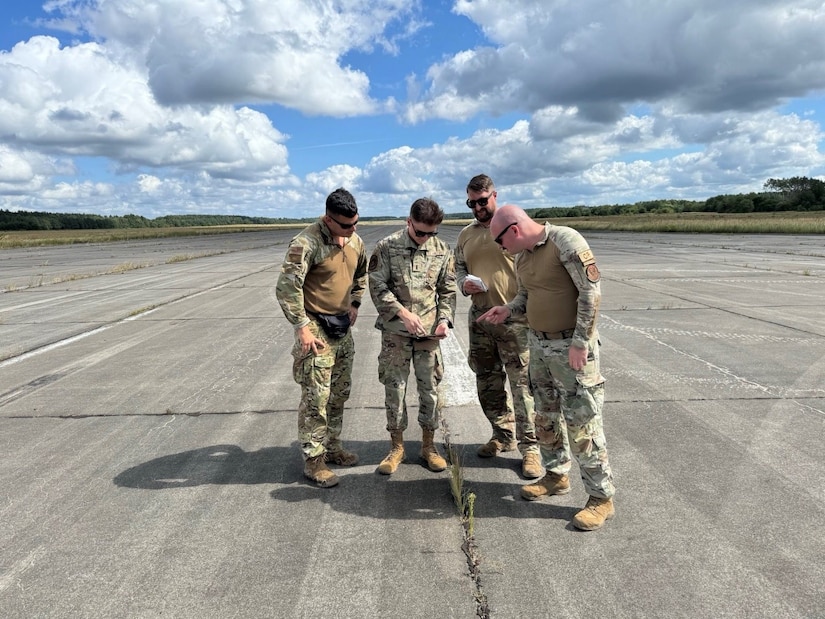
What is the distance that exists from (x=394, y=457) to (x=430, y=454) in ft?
0.89

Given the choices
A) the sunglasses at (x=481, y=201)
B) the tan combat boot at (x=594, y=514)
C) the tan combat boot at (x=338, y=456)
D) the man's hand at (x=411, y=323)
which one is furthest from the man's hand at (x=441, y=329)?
the tan combat boot at (x=594, y=514)

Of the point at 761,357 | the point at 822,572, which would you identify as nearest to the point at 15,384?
the point at 822,572

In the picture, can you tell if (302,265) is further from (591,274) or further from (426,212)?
(591,274)

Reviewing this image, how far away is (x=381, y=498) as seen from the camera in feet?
11.7

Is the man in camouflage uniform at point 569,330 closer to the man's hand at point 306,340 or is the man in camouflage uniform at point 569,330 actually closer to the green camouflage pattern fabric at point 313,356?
the green camouflage pattern fabric at point 313,356

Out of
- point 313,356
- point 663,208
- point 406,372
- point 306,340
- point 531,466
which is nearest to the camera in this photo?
point 306,340

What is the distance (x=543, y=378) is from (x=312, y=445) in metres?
1.66

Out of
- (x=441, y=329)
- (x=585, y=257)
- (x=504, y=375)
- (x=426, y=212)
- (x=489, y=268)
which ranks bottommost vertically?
(x=504, y=375)

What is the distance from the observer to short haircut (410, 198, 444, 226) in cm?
368

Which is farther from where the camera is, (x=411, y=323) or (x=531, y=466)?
(x=531, y=466)

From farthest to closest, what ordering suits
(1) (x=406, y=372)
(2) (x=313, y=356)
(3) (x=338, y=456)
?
(3) (x=338, y=456), (1) (x=406, y=372), (2) (x=313, y=356)

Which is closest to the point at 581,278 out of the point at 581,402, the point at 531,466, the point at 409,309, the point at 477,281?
the point at 581,402

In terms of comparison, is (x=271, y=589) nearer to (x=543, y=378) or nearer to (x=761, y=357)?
Answer: (x=543, y=378)

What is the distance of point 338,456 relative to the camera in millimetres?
4117
